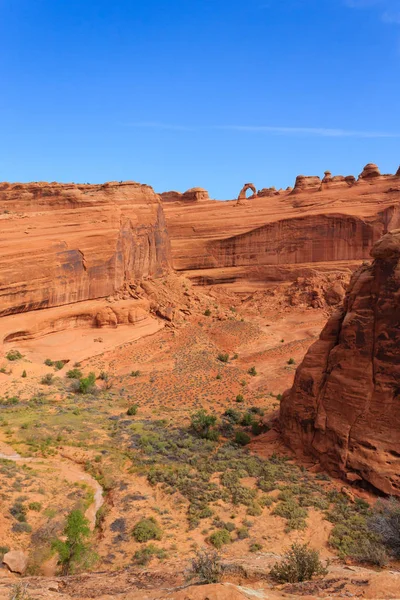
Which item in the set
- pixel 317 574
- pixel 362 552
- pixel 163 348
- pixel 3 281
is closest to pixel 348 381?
pixel 362 552

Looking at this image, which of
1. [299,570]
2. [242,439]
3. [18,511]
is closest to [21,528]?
[18,511]

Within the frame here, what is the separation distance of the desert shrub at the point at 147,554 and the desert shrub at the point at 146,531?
0.49 meters

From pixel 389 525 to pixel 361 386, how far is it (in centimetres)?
462

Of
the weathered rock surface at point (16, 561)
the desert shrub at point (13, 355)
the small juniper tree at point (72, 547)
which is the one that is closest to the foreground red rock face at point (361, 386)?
the small juniper tree at point (72, 547)

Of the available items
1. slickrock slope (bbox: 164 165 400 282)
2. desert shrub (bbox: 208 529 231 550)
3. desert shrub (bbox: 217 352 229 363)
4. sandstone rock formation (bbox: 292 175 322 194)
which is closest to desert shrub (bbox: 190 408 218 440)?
desert shrub (bbox: 208 529 231 550)

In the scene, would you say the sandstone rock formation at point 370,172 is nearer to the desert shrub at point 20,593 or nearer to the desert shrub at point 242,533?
the desert shrub at point 242,533

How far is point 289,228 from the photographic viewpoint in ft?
143

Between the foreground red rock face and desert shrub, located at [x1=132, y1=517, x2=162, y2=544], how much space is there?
20.0ft

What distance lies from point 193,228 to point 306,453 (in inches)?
1313

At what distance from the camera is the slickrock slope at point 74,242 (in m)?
28.0

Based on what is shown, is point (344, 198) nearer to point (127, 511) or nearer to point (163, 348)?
point (163, 348)

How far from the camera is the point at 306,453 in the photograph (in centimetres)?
1614

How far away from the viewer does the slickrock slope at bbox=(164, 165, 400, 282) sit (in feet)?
137

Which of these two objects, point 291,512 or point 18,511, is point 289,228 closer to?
point 291,512
